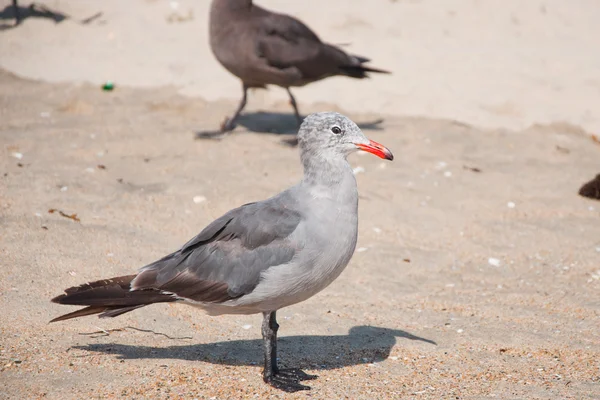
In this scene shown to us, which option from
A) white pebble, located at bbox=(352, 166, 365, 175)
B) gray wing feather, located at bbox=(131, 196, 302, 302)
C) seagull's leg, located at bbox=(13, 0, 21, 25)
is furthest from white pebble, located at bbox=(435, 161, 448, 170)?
seagull's leg, located at bbox=(13, 0, 21, 25)

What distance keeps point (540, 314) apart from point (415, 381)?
59.2 inches

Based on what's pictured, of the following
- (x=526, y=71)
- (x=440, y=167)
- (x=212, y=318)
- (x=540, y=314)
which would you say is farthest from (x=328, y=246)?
(x=526, y=71)

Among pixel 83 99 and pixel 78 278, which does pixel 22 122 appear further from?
pixel 78 278

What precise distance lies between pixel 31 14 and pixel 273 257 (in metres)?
8.61

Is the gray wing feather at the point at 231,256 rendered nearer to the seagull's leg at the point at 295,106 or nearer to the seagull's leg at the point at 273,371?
the seagull's leg at the point at 273,371

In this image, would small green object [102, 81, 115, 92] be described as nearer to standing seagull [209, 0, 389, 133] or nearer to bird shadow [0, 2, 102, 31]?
standing seagull [209, 0, 389, 133]

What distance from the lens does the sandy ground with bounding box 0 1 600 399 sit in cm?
446

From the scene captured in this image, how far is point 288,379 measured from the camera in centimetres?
426

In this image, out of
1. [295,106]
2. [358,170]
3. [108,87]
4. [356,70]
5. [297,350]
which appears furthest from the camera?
[108,87]

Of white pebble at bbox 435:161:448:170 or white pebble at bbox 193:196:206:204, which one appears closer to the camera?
white pebble at bbox 193:196:206:204

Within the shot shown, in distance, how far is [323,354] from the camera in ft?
15.5

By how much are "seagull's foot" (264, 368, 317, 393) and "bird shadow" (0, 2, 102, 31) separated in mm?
8373

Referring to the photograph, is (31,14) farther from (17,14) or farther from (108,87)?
(108,87)

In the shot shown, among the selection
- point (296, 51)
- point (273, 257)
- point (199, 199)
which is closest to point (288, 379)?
point (273, 257)
